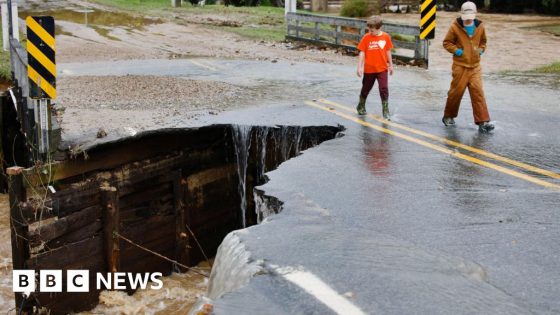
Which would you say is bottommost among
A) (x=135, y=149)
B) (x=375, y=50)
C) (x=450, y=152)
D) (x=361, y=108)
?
(x=135, y=149)

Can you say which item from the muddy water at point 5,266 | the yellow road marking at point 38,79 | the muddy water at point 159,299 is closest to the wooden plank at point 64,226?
the muddy water at point 159,299

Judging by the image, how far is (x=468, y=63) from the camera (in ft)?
36.3

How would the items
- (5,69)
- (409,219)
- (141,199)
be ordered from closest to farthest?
(409,219), (141,199), (5,69)

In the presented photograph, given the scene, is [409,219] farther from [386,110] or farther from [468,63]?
[386,110]

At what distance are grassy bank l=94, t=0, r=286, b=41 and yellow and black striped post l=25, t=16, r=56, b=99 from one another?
18519mm

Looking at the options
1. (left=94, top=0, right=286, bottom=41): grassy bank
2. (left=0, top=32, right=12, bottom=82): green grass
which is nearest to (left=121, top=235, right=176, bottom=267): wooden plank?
(left=0, top=32, right=12, bottom=82): green grass

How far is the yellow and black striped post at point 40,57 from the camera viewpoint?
946 centimetres

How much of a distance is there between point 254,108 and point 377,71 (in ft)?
7.07

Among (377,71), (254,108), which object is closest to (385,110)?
(377,71)

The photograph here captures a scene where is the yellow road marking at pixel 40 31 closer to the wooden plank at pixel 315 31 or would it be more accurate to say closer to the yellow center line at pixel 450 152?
the yellow center line at pixel 450 152

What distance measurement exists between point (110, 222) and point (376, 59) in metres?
4.73

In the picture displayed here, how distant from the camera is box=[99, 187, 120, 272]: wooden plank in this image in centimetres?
1000

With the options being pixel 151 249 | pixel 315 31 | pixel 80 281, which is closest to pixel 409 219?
pixel 80 281

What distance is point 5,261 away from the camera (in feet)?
37.4
